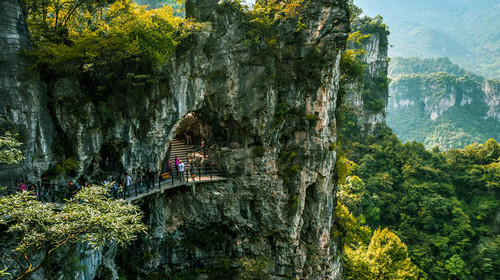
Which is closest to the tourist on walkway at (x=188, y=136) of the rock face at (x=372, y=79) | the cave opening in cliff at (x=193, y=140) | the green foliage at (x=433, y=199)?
the cave opening in cliff at (x=193, y=140)

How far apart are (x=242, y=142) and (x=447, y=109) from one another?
107 m

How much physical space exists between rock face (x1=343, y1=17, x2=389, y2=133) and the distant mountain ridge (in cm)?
4834

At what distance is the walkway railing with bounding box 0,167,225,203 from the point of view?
1177cm

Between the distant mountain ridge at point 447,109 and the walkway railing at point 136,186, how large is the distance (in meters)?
93.2

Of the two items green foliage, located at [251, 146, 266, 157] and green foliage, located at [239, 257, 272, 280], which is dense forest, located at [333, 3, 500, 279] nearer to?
green foliage, located at [239, 257, 272, 280]

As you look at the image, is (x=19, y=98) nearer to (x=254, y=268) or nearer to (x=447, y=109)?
(x=254, y=268)

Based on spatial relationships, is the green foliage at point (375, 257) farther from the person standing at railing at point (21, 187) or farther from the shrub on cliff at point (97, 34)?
the person standing at railing at point (21, 187)

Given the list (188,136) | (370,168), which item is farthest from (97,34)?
(370,168)

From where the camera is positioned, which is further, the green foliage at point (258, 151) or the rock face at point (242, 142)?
the green foliage at point (258, 151)

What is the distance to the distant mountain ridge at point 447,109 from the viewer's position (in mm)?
90812

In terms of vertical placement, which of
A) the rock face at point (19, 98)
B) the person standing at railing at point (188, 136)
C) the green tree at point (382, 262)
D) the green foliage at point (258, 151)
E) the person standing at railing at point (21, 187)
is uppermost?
the rock face at point (19, 98)

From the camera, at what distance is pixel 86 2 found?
1455 cm

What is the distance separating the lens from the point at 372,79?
5694cm

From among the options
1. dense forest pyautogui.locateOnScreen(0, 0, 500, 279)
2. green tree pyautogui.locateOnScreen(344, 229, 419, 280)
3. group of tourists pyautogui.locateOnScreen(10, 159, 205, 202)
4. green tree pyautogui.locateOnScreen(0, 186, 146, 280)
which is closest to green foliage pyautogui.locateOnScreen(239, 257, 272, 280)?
dense forest pyautogui.locateOnScreen(0, 0, 500, 279)
